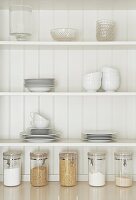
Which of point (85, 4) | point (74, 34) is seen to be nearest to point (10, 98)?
point (74, 34)

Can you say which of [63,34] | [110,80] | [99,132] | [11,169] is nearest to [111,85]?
[110,80]

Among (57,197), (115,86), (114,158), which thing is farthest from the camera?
(114,158)

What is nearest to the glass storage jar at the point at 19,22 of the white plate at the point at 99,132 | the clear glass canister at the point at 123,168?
the white plate at the point at 99,132

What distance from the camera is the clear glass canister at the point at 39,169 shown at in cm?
224

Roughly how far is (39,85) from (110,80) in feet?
1.37

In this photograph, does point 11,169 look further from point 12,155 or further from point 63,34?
point 63,34

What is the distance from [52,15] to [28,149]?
870 millimetres

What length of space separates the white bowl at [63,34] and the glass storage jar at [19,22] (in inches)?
6.2

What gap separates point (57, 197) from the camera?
2037 millimetres

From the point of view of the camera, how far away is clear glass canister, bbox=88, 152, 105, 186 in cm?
223

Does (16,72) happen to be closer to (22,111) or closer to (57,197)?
(22,111)

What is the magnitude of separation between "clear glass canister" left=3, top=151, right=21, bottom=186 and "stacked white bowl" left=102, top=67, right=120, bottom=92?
681mm

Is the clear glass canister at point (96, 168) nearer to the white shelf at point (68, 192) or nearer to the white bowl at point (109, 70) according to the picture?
the white shelf at point (68, 192)

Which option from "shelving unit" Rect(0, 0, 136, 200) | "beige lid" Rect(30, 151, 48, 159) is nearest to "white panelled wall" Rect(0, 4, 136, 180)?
"shelving unit" Rect(0, 0, 136, 200)
